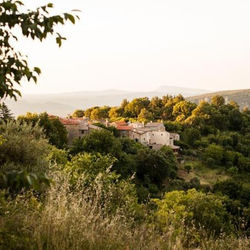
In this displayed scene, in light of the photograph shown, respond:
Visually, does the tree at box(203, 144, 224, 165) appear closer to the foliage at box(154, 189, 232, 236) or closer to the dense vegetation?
the dense vegetation

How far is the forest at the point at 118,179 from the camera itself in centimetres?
323

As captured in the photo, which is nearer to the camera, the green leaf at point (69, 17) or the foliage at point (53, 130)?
the green leaf at point (69, 17)

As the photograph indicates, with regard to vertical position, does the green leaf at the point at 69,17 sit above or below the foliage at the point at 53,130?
above

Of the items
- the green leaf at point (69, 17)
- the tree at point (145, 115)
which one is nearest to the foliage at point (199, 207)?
the green leaf at point (69, 17)

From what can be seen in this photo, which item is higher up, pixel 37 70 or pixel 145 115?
pixel 37 70

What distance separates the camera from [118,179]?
93.0ft

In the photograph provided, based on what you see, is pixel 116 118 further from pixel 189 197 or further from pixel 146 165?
pixel 189 197

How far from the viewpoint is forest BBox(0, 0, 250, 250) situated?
10.6 feet

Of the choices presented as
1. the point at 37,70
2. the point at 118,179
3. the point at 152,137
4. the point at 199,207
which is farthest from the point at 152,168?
the point at 37,70

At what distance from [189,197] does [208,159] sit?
25845mm

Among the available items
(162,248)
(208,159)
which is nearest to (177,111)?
(208,159)

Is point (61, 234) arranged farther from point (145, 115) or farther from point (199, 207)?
point (145, 115)

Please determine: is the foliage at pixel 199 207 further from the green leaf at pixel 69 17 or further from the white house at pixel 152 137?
the white house at pixel 152 137

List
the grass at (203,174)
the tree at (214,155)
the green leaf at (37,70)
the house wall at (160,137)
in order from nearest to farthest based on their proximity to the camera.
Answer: the green leaf at (37,70)
the grass at (203,174)
the tree at (214,155)
the house wall at (160,137)
